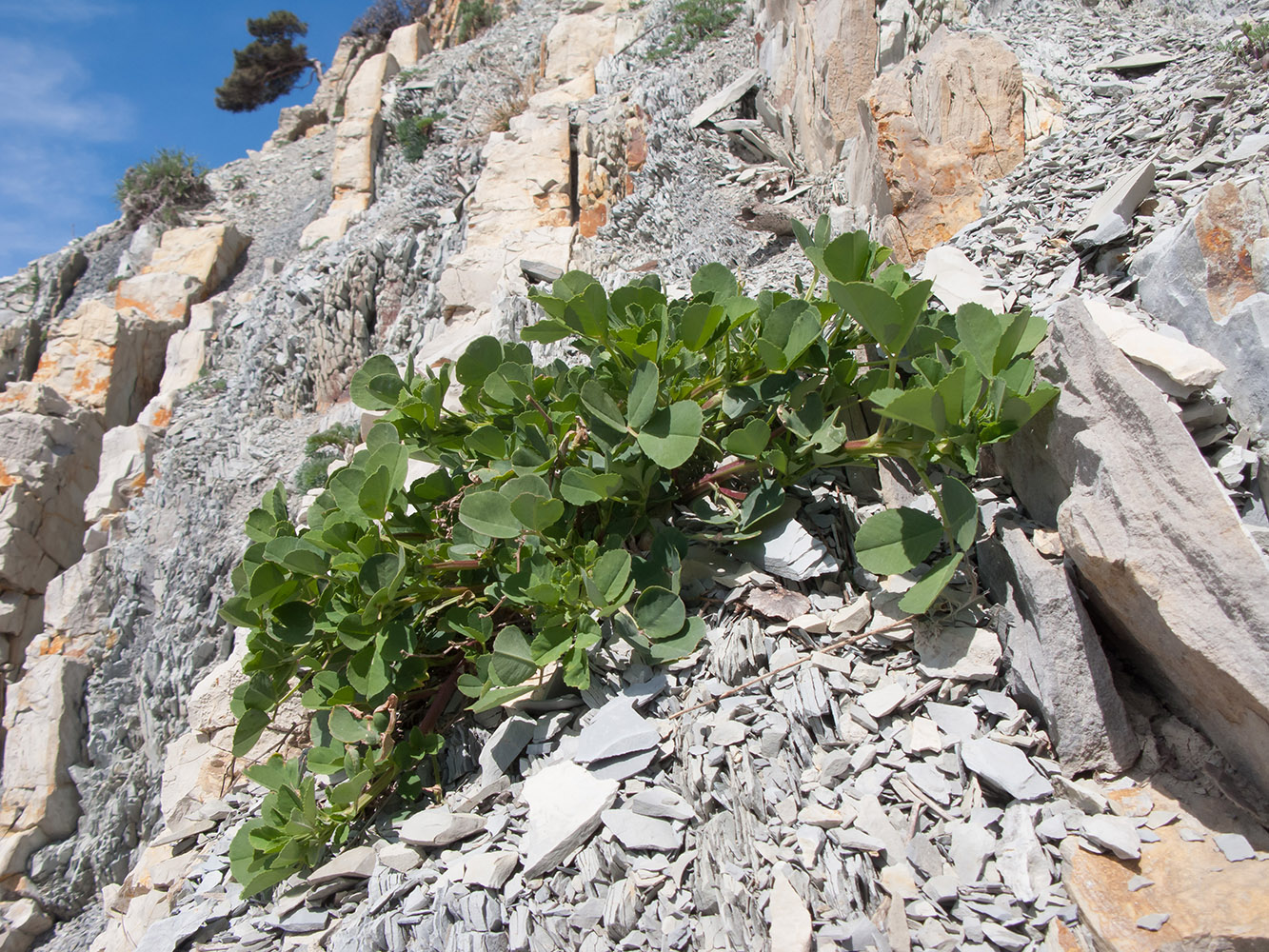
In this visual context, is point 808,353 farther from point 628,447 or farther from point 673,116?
point 673,116

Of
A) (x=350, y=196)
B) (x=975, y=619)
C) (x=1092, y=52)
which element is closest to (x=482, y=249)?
(x=1092, y=52)

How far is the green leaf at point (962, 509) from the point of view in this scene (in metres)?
1.64

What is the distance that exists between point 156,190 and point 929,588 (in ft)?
72.2

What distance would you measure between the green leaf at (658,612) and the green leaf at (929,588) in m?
0.56

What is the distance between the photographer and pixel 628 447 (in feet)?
6.48

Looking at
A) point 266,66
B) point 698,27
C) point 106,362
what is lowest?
point 106,362

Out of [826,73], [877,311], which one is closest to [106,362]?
[826,73]

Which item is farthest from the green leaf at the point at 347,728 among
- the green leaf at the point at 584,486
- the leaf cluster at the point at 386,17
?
the leaf cluster at the point at 386,17

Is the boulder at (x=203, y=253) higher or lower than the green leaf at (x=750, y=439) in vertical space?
higher

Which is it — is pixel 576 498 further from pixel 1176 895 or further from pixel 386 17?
pixel 386 17

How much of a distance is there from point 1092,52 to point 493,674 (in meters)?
5.41

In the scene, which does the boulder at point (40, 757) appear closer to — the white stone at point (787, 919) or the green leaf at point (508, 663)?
the green leaf at point (508, 663)

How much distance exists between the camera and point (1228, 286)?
6.15 feet

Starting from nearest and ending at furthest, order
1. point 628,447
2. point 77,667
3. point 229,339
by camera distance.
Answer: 1. point 628,447
2. point 77,667
3. point 229,339
